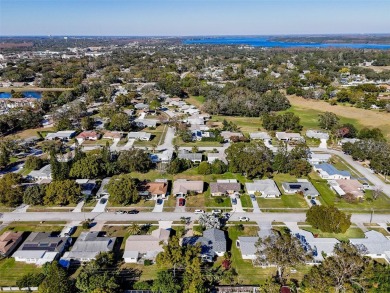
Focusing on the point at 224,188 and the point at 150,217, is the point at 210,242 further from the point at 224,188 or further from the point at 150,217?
the point at 224,188

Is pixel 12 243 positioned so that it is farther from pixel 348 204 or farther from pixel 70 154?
Result: pixel 348 204

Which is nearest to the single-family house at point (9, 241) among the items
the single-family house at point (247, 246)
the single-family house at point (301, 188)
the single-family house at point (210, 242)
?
the single-family house at point (210, 242)

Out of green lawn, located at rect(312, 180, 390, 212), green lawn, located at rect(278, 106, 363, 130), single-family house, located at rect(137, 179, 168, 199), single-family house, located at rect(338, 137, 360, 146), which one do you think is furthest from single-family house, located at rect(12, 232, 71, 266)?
green lawn, located at rect(278, 106, 363, 130)

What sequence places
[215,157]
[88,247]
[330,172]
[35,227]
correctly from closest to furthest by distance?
[88,247], [35,227], [330,172], [215,157]

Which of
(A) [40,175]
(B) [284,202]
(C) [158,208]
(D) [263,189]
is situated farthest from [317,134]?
(A) [40,175]

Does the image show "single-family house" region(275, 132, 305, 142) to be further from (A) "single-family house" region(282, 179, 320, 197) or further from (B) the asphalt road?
(B) the asphalt road

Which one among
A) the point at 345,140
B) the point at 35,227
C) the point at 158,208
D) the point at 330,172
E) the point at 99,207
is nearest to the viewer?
the point at 35,227

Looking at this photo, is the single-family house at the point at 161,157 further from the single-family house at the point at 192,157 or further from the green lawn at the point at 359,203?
the green lawn at the point at 359,203
